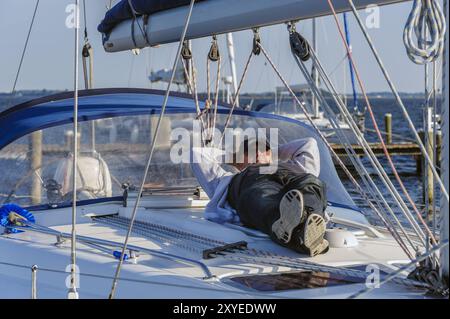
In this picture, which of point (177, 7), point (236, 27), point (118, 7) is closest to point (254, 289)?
point (236, 27)

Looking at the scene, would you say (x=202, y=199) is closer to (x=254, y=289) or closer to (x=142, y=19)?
(x=142, y=19)

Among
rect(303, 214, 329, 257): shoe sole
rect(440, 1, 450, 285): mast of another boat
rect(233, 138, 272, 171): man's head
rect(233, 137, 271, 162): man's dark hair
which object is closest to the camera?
rect(440, 1, 450, 285): mast of another boat

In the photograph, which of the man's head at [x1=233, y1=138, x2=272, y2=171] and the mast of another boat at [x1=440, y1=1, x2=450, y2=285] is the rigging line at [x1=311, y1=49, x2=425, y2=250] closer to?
the mast of another boat at [x1=440, y1=1, x2=450, y2=285]

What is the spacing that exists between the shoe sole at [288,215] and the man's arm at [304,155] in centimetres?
98

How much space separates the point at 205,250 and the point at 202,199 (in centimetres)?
174

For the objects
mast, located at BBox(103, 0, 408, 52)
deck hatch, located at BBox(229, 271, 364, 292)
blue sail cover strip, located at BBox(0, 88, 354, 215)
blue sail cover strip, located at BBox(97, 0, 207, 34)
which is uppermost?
blue sail cover strip, located at BBox(97, 0, 207, 34)

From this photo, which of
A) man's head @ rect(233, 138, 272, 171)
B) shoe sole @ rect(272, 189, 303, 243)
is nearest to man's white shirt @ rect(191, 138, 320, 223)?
man's head @ rect(233, 138, 272, 171)

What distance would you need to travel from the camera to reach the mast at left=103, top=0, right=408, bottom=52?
4285 millimetres

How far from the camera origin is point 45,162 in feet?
20.7

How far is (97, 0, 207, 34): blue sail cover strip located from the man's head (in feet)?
3.53

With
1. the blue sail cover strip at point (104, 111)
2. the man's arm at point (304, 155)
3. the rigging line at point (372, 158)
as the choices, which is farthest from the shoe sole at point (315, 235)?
the blue sail cover strip at point (104, 111)

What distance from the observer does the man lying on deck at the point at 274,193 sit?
14.2ft

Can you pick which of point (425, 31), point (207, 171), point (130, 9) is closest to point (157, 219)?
point (207, 171)

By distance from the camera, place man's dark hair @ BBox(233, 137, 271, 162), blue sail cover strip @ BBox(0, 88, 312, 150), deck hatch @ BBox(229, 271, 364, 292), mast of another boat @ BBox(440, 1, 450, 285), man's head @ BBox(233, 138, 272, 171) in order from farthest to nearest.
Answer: blue sail cover strip @ BBox(0, 88, 312, 150)
man's dark hair @ BBox(233, 137, 271, 162)
man's head @ BBox(233, 138, 272, 171)
deck hatch @ BBox(229, 271, 364, 292)
mast of another boat @ BBox(440, 1, 450, 285)
